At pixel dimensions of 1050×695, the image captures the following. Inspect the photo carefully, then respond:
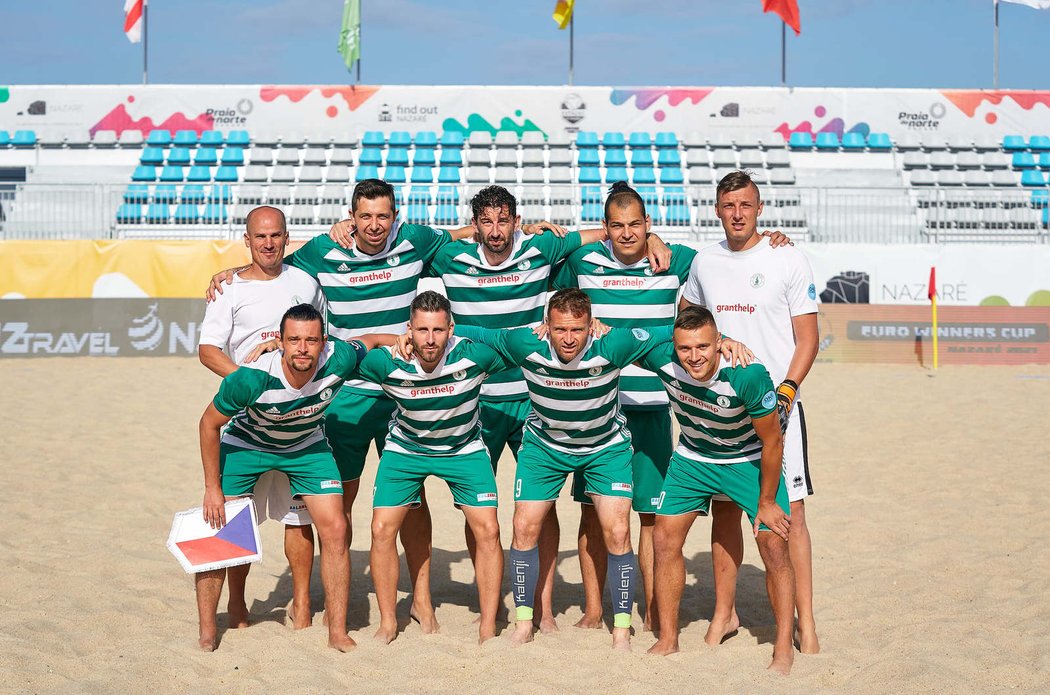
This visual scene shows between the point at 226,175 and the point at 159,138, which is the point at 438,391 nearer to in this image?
the point at 226,175

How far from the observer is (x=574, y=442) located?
445 cm

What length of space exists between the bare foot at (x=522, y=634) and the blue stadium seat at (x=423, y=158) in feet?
60.7

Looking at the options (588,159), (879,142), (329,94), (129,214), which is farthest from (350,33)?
(879,142)

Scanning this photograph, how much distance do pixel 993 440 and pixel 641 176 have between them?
13424 millimetres

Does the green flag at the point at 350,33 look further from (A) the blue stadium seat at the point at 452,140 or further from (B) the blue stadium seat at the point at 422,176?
(B) the blue stadium seat at the point at 422,176

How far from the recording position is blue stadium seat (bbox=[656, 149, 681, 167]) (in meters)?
22.3

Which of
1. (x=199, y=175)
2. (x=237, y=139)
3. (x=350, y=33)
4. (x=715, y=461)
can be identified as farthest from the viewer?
(x=350, y=33)

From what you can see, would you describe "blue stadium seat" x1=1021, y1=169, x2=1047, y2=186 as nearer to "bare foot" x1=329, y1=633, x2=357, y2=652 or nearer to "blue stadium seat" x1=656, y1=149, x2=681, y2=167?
"blue stadium seat" x1=656, y1=149, x2=681, y2=167

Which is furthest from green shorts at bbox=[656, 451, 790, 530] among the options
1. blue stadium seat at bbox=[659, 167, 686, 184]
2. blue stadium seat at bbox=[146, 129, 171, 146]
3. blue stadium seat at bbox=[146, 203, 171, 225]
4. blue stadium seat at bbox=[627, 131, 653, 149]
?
blue stadium seat at bbox=[146, 129, 171, 146]

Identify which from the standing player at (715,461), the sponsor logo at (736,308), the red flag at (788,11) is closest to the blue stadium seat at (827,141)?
the red flag at (788,11)

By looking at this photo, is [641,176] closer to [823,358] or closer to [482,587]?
[823,358]

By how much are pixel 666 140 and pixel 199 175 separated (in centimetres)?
1070

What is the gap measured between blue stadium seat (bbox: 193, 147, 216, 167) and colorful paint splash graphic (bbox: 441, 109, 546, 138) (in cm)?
543

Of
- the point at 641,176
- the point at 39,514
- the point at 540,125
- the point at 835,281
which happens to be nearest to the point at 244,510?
the point at 39,514
